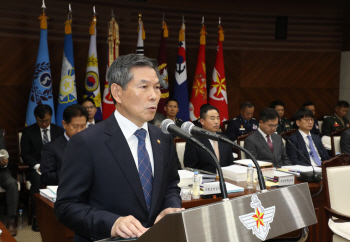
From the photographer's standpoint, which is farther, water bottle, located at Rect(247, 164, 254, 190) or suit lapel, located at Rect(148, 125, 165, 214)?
water bottle, located at Rect(247, 164, 254, 190)

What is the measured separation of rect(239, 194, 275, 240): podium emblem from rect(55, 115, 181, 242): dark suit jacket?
0.45m

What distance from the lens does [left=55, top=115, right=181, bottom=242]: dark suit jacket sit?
1.29 metres

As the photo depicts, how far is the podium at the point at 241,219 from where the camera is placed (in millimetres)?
915

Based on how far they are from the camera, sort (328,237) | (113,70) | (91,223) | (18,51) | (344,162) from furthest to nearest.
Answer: (18,51), (344,162), (328,237), (113,70), (91,223)

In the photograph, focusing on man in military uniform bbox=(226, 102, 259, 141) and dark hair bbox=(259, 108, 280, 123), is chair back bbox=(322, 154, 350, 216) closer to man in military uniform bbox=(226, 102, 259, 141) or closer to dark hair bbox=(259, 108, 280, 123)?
dark hair bbox=(259, 108, 280, 123)

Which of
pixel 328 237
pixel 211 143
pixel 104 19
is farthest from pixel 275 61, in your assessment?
pixel 328 237

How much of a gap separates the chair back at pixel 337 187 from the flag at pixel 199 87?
342 cm

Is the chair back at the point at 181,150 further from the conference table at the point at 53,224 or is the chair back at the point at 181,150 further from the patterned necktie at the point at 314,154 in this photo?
the patterned necktie at the point at 314,154

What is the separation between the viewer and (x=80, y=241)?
1.43 m

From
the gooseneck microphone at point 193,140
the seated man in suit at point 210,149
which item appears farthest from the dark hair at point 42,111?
the gooseneck microphone at point 193,140

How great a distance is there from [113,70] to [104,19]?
4.62 metres

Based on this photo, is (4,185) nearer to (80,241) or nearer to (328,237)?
(80,241)

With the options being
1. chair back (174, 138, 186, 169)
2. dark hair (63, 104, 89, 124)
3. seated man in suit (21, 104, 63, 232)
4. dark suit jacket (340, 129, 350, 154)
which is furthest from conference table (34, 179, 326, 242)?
dark suit jacket (340, 129, 350, 154)

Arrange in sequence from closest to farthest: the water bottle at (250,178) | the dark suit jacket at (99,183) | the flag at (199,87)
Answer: the dark suit jacket at (99,183) → the water bottle at (250,178) → the flag at (199,87)
